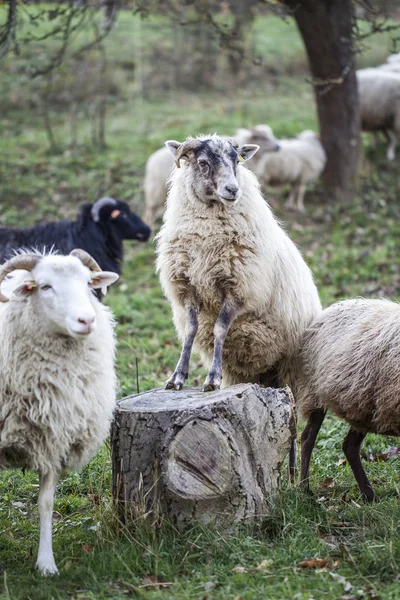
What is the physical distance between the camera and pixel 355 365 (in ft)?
17.3

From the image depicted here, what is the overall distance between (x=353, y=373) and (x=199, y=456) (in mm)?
1315

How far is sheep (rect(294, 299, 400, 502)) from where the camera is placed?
16.8 feet

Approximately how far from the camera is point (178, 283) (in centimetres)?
559

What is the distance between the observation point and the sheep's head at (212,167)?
17.5ft

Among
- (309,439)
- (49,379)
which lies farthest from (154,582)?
(309,439)

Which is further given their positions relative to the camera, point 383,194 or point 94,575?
point 383,194

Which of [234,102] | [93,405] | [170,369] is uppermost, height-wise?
[234,102]

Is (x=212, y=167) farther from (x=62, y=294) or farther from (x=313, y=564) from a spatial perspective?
(x=313, y=564)

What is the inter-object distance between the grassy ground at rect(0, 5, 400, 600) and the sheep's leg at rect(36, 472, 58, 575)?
8 cm

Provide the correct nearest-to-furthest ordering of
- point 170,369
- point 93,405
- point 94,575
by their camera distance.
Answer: point 94,575
point 93,405
point 170,369

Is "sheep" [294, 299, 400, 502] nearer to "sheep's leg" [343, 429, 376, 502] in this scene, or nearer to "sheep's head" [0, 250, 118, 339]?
"sheep's leg" [343, 429, 376, 502]

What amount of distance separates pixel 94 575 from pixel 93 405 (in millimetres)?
962

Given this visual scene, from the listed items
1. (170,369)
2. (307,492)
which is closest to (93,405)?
(307,492)

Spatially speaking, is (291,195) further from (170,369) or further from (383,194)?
(170,369)
